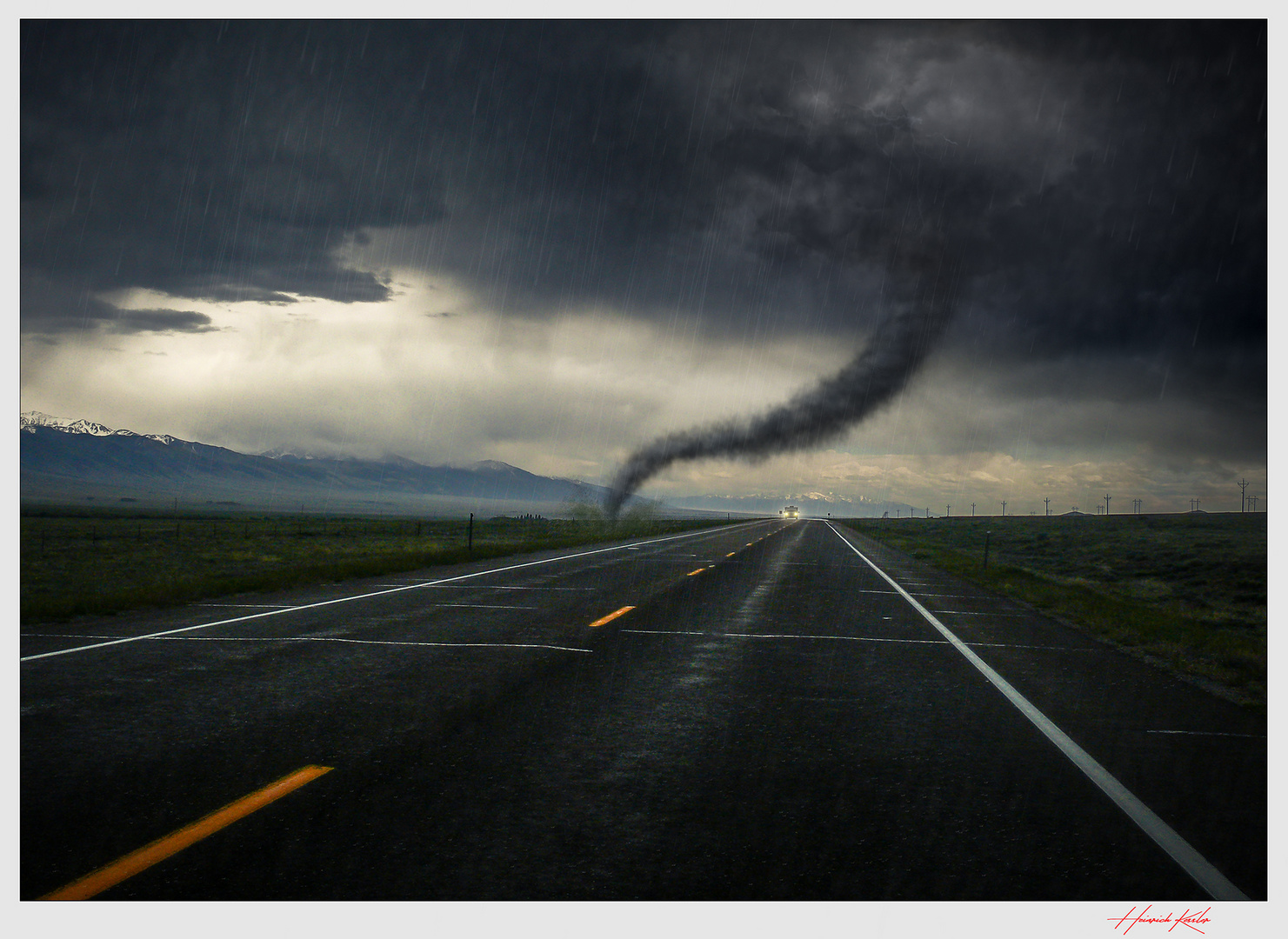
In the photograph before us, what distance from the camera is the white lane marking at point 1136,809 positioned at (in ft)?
12.0

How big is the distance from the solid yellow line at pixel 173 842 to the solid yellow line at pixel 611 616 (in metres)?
6.94

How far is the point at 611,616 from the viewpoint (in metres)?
12.5

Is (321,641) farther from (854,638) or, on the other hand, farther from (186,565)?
(186,565)

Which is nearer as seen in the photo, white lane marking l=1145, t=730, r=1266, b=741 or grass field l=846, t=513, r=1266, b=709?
white lane marking l=1145, t=730, r=1266, b=741

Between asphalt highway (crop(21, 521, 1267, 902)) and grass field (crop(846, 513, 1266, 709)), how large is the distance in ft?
3.61

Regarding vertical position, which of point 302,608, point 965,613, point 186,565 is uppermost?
point 965,613

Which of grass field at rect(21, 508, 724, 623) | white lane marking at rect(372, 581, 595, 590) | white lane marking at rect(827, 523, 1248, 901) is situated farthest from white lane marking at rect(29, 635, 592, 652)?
white lane marking at rect(372, 581, 595, 590)

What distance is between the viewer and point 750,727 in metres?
6.28

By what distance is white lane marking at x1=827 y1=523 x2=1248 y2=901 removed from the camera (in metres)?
3.66

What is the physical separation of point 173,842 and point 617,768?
243 centimetres

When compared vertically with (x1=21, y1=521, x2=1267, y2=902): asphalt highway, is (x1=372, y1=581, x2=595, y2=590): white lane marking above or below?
below

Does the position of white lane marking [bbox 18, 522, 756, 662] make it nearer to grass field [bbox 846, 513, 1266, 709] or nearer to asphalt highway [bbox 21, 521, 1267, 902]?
asphalt highway [bbox 21, 521, 1267, 902]

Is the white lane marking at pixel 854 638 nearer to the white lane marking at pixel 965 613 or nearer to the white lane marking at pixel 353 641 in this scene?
the white lane marking at pixel 353 641

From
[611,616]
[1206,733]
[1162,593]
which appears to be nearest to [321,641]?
[611,616]
